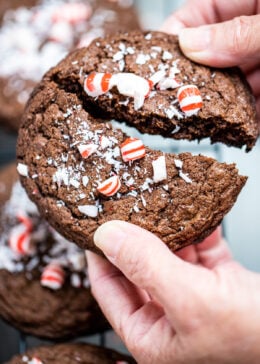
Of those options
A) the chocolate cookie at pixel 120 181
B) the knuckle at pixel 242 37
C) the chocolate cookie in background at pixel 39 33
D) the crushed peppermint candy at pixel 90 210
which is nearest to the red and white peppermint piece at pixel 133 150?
the chocolate cookie at pixel 120 181

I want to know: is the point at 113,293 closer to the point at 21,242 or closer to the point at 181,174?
the point at 181,174

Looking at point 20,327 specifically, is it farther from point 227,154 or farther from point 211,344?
point 227,154

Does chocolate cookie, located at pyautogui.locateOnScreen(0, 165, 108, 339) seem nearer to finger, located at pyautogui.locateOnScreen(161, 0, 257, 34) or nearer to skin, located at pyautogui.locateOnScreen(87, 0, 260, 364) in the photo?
skin, located at pyautogui.locateOnScreen(87, 0, 260, 364)

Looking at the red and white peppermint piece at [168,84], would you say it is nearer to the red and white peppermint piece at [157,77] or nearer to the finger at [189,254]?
the red and white peppermint piece at [157,77]

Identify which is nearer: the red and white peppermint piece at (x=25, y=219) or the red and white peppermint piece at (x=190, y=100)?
the red and white peppermint piece at (x=190, y=100)

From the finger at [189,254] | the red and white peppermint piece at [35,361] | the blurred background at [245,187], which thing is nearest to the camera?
the red and white peppermint piece at [35,361]

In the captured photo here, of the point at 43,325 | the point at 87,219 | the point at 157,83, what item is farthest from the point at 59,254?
the point at 157,83

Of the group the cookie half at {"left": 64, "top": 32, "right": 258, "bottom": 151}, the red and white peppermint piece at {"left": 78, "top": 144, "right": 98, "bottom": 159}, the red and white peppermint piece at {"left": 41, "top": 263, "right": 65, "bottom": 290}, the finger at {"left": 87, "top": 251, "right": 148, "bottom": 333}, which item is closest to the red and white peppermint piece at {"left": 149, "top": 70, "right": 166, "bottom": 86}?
the cookie half at {"left": 64, "top": 32, "right": 258, "bottom": 151}
